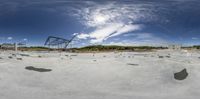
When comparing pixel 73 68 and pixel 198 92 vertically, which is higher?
pixel 73 68

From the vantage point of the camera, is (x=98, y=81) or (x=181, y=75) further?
(x=181, y=75)

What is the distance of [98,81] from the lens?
697cm

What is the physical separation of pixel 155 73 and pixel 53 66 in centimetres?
316

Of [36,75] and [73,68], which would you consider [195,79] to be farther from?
[36,75]

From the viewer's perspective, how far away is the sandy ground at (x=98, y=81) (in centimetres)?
593

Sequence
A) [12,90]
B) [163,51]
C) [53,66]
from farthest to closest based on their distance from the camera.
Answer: [163,51], [53,66], [12,90]

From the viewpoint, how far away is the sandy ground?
19.5 feet

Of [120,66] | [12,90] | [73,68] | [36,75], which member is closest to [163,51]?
[120,66]

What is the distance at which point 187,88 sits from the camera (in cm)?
662

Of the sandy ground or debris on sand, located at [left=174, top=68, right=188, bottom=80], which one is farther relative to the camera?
debris on sand, located at [left=174, top=68, right=188, bottom=80]

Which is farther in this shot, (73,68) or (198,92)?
(73,68)

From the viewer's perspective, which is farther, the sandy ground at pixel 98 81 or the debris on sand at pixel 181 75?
the debris on sand at pixel 181 75

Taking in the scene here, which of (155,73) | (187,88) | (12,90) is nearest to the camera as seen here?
Answer: (12,90)

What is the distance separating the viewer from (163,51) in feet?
51.6
